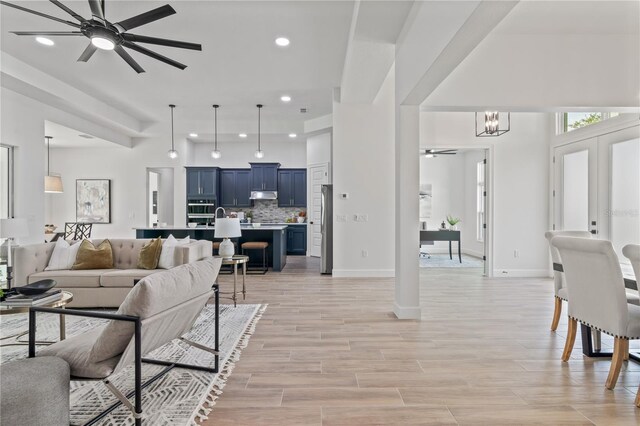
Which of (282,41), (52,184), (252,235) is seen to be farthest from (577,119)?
(52,184)

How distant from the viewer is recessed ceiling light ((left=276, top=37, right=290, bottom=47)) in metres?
4.20

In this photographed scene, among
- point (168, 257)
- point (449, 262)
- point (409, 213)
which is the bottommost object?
point (449, 262)

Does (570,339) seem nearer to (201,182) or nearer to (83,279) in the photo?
(83,279)

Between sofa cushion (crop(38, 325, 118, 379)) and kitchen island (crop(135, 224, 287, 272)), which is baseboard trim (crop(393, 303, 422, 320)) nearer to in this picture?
sofa cushion (crop(38, 325, 118, 379))

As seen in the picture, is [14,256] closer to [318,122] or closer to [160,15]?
[160,15]

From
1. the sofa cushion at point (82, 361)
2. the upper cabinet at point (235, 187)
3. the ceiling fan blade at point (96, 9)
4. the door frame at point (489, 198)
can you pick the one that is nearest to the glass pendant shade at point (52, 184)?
the upper cabinet at point (235, 187)

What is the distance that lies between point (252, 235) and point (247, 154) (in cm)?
353

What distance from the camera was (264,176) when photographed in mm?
9180

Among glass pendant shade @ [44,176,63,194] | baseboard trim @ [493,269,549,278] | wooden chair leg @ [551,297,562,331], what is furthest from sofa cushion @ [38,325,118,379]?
glass pendant shade @ [44,176,63,194]

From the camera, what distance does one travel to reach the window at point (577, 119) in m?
4.82

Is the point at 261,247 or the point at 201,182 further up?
the point at 201,182

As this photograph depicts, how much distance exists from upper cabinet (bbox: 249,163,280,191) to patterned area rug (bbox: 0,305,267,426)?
602 centimetres

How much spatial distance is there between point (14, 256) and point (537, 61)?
248 inches

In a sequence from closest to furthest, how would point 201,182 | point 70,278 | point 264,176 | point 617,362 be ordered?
1. point 617,362
2. point 70,278
3. point 201,182
4. point 264,176
